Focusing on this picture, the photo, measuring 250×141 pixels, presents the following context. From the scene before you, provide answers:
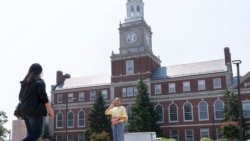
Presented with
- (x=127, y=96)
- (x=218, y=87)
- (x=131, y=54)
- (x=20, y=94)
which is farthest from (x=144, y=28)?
(x=20, y=94)

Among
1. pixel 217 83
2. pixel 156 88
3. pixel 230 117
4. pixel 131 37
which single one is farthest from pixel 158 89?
pixel 230 117

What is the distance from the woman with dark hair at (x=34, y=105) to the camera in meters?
6.88

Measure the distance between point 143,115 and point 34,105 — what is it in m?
46.4

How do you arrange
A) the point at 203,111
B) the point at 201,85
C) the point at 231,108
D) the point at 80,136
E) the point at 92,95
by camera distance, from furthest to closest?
the point at 92,95 < the point at 80,136 < the point at 201,85 < the point at 203,111 < the point at 231,108

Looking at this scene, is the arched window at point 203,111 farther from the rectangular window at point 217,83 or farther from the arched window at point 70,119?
the arched window at point 70,119

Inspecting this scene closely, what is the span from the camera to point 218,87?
180ft

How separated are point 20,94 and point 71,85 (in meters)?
63.0

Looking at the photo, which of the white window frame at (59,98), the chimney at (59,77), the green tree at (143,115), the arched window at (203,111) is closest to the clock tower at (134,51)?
the green tree at (143,115)

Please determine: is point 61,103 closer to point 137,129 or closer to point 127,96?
point 127,96

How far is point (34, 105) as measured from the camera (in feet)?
22.7

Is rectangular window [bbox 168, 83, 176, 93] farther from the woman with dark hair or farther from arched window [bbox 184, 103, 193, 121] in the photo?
the woman with dark hair

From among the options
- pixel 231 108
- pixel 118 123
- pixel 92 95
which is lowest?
pixel 231 108

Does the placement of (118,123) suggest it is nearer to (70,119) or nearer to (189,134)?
(189,134)

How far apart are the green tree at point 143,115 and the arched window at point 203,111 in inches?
264
